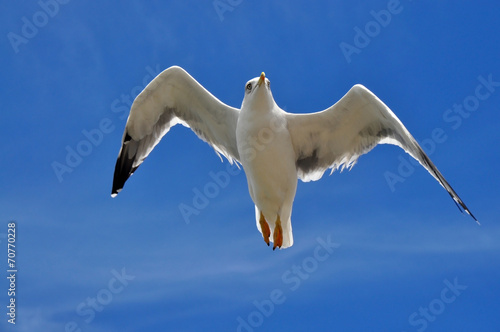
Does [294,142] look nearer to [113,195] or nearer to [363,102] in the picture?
[363,102]

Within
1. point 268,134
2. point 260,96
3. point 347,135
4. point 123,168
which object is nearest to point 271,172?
point 268,134

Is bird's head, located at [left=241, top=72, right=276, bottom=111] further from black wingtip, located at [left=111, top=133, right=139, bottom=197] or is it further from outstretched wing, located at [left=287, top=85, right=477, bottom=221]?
black wingtip, located at [left=111, top=133, right=139, bottom=197]

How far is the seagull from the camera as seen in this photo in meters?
A: 7.97

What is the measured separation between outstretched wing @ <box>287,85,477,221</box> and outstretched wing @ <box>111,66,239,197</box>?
3.21ft

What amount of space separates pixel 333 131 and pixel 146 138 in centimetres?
274

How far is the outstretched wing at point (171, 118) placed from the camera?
8703 mm

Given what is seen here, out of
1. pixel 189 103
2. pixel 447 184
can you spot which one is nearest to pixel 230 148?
pixel 189 103

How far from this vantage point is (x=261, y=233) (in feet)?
28.0

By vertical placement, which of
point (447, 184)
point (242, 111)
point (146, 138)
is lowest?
point (447, 184)

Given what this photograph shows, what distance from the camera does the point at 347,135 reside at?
862 centimetres

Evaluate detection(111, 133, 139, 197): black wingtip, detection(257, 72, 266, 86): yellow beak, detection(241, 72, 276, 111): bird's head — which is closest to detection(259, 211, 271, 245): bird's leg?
detection(241, 72, 276, 111): bird's head

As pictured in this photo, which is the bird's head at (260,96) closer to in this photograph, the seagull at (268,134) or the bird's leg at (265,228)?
the seagull at (268,134)

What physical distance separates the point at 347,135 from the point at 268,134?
1.29 metres

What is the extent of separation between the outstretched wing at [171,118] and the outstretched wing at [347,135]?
0.98 metres
